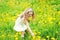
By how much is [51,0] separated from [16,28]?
3.62m

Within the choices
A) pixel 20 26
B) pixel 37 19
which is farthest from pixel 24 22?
pixel 37 19

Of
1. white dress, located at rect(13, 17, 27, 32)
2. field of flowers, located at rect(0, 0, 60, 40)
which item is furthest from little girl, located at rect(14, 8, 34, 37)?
field of flowers, located at rect(0, 0, 60, 40)

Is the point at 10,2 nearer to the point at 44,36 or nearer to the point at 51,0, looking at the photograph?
the point at 51,0

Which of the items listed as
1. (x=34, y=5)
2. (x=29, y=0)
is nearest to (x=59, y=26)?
(x=34, y=5)

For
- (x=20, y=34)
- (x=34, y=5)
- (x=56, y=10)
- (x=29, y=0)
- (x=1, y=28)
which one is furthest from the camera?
(x=29, y=0)

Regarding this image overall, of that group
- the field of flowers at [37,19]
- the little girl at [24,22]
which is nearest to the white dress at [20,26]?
the little girl at [24,22]

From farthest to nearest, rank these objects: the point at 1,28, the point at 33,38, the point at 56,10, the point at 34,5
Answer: the point at 34,5, the point at 56,10, the point at 1,28, the point at 33,38

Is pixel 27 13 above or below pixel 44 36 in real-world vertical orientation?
above

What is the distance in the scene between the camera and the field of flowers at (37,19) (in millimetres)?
6695

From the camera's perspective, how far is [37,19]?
7902 millimetres

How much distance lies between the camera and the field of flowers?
6.70 m

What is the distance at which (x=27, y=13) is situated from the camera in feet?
22.1

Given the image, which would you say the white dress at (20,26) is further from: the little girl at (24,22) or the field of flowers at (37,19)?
the field of flowers at (37,19)

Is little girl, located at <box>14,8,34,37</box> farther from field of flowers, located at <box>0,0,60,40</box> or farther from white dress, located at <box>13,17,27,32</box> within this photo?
field of flowers, located at <box>0,0,60,40</box>
